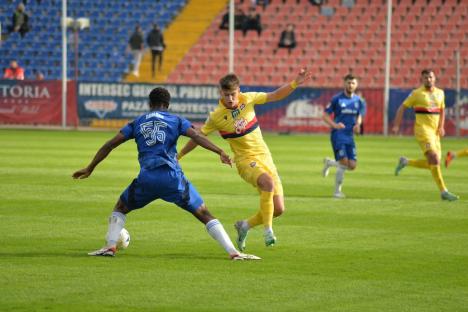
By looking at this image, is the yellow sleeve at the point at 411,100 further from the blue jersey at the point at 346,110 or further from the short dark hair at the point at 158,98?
the short dark hair at the point at 158,98

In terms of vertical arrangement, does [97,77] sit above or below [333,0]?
below

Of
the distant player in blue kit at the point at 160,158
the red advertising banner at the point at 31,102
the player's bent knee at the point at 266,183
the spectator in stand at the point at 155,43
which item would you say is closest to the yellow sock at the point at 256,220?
the player's bent knee at the point at 266,183

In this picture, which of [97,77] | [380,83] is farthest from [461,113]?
[97,77]

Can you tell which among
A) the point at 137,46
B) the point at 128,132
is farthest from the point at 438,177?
the point at 137,46

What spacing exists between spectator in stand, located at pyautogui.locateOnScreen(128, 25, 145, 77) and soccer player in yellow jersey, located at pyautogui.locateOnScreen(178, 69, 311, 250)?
1268 inches

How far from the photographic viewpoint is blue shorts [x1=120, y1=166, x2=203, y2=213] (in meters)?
11.2

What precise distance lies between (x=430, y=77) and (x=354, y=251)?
24.1 feet

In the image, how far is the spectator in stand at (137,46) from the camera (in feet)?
146

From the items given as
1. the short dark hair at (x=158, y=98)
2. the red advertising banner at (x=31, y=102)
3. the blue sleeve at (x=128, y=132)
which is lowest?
the red advertising banner at (x=31, y=102)

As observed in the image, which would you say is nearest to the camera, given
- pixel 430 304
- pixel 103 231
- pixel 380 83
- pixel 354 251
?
pixel 430 304

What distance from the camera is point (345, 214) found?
15.9 metres

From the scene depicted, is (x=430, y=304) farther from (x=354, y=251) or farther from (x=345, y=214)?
(x=345, y=214)

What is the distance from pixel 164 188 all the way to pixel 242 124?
1746 millimetres

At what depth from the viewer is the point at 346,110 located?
19500 mm
